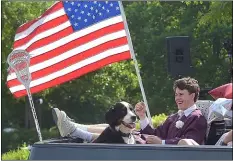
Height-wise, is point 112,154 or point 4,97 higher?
point 112,154

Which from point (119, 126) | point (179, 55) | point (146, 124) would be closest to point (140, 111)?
point (146, 124)

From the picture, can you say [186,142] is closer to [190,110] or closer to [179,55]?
[190,110]

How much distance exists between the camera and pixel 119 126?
5910 millimetres

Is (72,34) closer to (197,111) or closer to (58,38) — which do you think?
(58,38)

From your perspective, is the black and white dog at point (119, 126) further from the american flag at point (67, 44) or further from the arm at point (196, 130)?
the american flag at point (67, 44)

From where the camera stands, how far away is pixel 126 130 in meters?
5.82

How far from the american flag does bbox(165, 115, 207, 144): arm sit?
92.2 inches

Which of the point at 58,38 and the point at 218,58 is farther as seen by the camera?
the point at 218,58

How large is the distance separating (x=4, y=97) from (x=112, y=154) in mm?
25239

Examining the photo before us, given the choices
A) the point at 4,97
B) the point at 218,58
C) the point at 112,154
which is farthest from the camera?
the point at 218,58

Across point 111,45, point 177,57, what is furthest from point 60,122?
point 177,57

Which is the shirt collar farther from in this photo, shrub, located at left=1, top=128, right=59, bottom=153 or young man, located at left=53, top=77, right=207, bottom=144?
shrub, located at left=1, top=128, right=59, bottom=153

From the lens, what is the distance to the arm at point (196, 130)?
564 cm

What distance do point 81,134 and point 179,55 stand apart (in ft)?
→ 10.1
